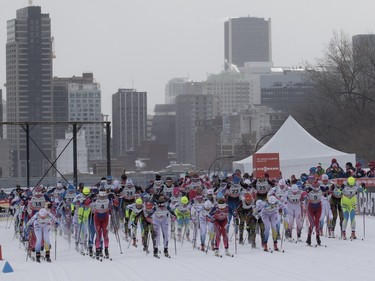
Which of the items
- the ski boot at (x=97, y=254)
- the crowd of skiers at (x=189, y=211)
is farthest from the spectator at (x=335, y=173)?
the ski boot at (x=97, y=254)

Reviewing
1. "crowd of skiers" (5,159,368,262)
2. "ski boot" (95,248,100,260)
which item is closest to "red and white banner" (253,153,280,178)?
"crowd of skiers" (5,159,368,262)

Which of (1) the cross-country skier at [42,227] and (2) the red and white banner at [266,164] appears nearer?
(1) the cross-country skier at [42,227]

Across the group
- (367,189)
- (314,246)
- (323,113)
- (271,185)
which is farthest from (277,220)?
(323,113)

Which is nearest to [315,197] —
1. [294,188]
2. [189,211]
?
[294,188]

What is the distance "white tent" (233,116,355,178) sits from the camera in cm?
5603

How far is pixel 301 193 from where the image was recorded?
3278 centimetres

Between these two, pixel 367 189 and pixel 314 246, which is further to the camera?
pixel 367 189

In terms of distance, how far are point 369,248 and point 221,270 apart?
6160 mm

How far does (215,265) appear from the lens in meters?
27.2

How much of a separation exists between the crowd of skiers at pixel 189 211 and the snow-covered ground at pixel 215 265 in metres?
0.50

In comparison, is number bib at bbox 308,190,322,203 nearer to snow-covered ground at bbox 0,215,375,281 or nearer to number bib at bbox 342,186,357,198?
number bib at bbox 342,186,357,198

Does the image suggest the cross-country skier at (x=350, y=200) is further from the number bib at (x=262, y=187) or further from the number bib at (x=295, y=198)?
the number bib at (x=262, y=187)

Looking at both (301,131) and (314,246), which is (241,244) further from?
(301,131)

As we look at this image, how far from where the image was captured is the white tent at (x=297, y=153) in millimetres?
56031
